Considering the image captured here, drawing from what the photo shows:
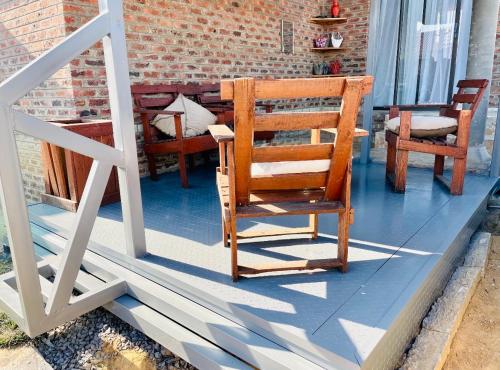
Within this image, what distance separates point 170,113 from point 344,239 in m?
2.09

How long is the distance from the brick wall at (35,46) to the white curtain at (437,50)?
4.66 meters

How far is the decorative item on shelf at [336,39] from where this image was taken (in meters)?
6.53

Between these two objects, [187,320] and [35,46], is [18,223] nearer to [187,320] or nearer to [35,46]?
[187,320]

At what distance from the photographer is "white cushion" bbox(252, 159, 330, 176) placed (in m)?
1.94

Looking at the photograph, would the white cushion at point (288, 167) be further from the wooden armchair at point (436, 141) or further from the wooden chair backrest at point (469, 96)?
the wooden chair backrest at point (469, 96)

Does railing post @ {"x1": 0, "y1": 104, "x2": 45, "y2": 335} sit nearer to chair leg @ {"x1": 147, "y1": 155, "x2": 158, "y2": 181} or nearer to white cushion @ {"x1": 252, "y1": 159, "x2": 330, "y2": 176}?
white cushion @ {"x1": 252, "y1": 159, "x2": 330, "y2": 176}

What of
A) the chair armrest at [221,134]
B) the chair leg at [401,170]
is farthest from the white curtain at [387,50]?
the chair armrest at [221,134]

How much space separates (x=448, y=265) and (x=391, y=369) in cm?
101

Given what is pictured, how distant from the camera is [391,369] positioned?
170 centimetres

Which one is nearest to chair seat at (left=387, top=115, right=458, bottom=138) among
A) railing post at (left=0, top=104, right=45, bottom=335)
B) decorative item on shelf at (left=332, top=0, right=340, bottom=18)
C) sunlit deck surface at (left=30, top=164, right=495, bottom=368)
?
sunlit deck surface at (left=30, top=164, right=495, bottom=368)

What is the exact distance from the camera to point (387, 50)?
19.3 feet

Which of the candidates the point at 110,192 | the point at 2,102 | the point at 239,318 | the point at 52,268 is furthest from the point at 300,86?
the point at 110,192

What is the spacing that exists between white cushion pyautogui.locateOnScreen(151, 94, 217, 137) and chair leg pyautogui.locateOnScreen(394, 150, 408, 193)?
5.93 ft

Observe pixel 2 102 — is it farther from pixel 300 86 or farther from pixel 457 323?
pixel 457 323
